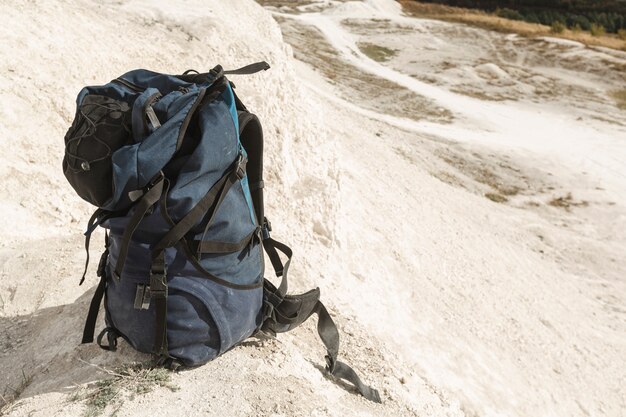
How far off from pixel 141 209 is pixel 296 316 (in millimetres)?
1561

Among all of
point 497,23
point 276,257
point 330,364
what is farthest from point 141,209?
point 497,23

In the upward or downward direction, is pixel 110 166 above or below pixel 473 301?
above

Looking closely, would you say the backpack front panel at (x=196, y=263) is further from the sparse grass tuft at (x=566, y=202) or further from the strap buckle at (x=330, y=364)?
the sparse grass tuft at (x=566, y=202)

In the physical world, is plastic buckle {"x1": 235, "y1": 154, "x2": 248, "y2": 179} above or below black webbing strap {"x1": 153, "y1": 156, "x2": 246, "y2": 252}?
above

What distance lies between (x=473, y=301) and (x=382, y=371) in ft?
14.7

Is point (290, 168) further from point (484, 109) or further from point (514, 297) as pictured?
point (484, 109)

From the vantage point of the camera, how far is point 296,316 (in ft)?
12.6

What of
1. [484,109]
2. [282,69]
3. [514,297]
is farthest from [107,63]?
[484,109]

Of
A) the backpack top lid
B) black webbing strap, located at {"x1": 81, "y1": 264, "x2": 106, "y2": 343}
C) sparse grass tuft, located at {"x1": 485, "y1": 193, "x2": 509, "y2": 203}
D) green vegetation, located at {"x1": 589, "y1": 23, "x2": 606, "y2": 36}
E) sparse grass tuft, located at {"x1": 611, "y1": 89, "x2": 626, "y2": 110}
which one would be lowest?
sparse grass tuft, located at {"x1": 485, "y1": 193, "x2": 509, "y2": 203}

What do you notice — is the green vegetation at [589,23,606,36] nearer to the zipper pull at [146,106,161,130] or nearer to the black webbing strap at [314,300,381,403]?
the black webbing strap at [314,300,381,403]

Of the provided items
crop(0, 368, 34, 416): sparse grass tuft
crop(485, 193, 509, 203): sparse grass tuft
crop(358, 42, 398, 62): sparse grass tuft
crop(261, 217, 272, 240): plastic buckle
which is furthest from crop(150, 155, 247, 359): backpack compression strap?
crop(358, 42, 398, 62): sparse grass tuft

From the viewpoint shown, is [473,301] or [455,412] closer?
[455,412]

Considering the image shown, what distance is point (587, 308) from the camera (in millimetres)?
10477

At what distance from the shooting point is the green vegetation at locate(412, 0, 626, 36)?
4441 centimetres
